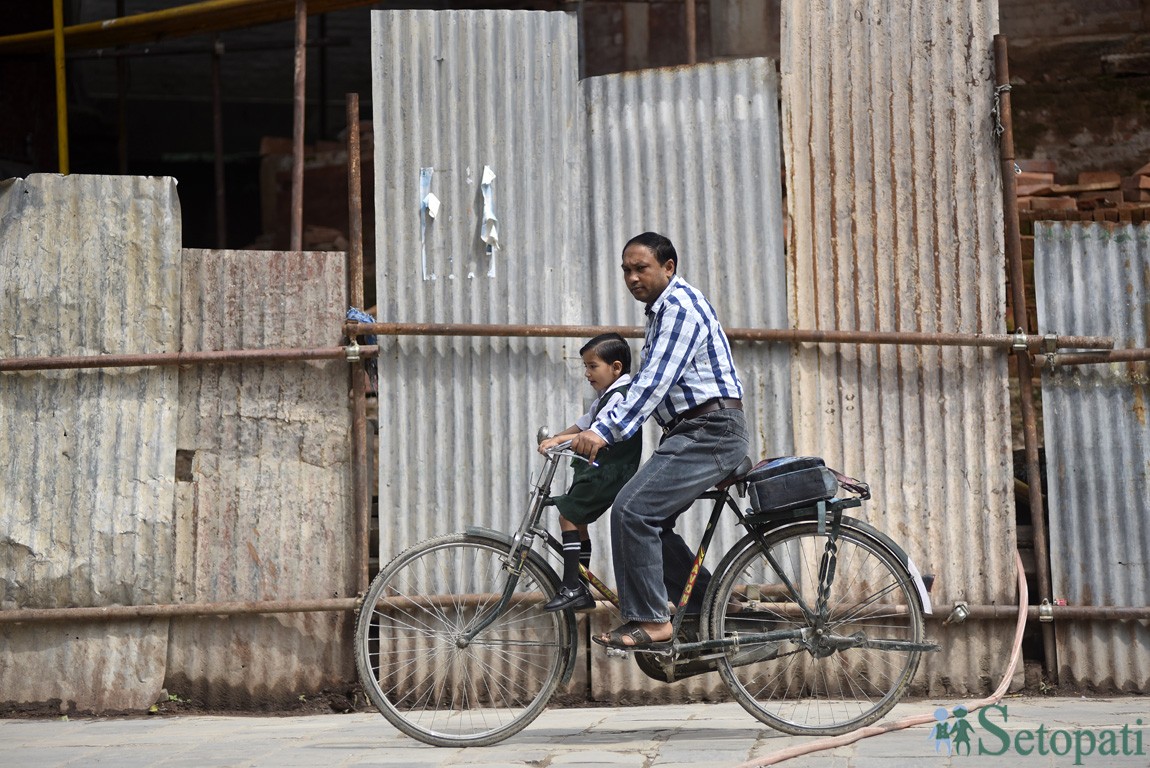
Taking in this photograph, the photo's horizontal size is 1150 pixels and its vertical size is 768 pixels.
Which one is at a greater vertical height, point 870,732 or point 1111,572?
point 1111,572

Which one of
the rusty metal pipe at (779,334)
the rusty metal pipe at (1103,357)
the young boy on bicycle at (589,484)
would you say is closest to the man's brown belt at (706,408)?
the young boy on bicycle at (589,484)

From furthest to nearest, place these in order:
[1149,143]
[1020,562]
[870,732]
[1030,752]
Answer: [1149,143] < [1020,562] < [870,732] < [1030,752]

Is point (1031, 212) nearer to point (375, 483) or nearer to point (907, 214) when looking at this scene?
point (907, 214)

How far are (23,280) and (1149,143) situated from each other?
761 centimetres

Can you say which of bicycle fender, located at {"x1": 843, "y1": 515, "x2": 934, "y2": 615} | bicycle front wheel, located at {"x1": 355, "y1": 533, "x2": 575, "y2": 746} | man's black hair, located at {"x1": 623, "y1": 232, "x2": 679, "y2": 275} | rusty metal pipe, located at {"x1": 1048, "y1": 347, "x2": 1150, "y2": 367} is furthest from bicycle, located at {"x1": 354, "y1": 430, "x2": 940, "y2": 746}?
rusty metal pipe, located at {"x1": 1048, "y1": 347, "x2": 1150, "y2": 367}

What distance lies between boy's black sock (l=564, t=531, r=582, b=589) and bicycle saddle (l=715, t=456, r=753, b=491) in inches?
21.8

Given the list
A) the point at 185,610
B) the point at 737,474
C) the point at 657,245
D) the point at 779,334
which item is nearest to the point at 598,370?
the point at 657,245

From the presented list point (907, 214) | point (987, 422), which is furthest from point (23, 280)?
point (987, 422)

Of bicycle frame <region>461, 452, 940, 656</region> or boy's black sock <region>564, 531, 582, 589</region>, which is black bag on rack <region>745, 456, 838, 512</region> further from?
boy's black sock <region>564, 531, 582, 589</region>

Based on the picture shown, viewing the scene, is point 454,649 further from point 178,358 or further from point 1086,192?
point 1086,192

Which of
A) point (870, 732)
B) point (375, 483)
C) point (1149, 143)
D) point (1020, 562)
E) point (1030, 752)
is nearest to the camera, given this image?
→ point (1030, 752)

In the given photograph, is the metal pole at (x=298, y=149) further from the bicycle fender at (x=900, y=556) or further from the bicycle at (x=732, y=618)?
the bicycle fender at (x=900, y=556)

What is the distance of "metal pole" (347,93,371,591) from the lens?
5695mm

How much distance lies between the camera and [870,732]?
175 inches
